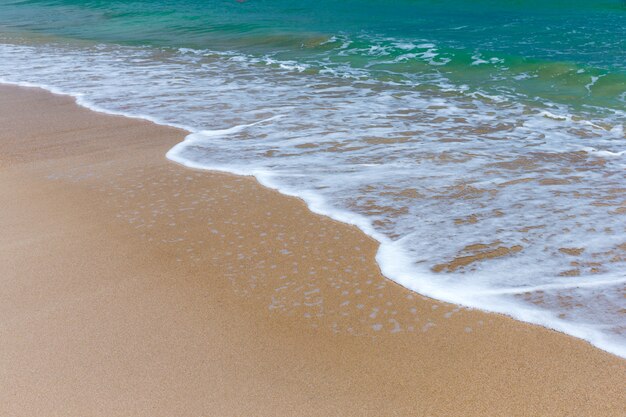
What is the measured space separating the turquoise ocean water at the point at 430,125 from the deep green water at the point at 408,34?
7 cm

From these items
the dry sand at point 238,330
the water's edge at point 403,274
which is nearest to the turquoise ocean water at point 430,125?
the water's edge at point 403,274

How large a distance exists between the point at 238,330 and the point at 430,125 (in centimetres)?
412

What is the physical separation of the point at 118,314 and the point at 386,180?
229 centimetres

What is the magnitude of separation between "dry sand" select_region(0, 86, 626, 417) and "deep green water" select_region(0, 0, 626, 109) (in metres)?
5.64

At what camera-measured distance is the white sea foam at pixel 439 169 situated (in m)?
3.30

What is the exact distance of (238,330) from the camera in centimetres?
295

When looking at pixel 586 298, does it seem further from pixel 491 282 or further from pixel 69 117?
pixel 69 117

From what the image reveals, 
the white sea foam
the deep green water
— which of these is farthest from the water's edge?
the deep green water

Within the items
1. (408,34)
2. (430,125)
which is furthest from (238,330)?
(408,34)

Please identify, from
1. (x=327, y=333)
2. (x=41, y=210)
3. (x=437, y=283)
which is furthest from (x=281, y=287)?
(x=41, y=210)

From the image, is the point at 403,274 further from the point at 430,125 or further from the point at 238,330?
the point at 430,125

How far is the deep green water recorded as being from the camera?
32.5 feet

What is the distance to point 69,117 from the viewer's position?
7035mm

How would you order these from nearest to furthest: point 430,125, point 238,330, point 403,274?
point 238,330 → point 403,274 → point 430,125
